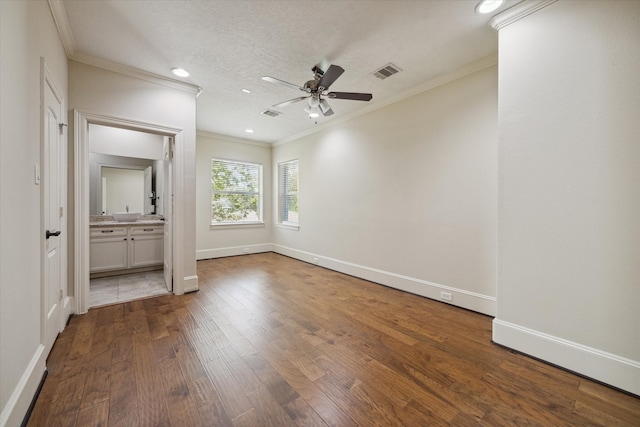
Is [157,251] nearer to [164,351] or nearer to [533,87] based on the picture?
[164,351]

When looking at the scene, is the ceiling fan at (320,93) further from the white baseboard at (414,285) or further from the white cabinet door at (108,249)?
the white cabinet door at (108,249)

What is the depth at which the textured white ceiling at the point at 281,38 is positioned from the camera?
2031 millimetres

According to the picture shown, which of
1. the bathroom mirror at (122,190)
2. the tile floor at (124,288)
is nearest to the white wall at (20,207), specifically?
the tile floor at (124,288)

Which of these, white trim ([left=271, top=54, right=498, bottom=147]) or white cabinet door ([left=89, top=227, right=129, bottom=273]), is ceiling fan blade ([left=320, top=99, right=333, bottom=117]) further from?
white cabinet door ([left=89, top=227, right=129, bottom=273])

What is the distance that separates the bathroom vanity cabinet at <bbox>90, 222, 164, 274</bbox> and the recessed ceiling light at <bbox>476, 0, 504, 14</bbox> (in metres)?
5.31

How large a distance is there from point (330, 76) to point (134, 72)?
2.43 meters

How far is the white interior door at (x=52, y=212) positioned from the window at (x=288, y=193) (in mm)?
3914

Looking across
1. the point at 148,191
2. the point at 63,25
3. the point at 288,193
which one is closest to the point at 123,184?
the point at 148,191

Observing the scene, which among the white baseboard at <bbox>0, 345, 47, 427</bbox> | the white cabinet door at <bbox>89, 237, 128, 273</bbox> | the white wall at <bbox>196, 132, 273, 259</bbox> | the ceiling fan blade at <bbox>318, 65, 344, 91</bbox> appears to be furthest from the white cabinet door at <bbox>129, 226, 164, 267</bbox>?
the ceiling fan blade at <bbox>318, 65, 344, 91</bbox>

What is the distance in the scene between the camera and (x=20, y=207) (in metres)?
1.42

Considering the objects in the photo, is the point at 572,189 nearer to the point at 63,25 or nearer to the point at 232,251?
the point at 63,25

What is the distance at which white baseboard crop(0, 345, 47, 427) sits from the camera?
1185 mm

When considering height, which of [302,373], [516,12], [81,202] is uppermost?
[516,12]

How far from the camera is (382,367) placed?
6.06 ft
